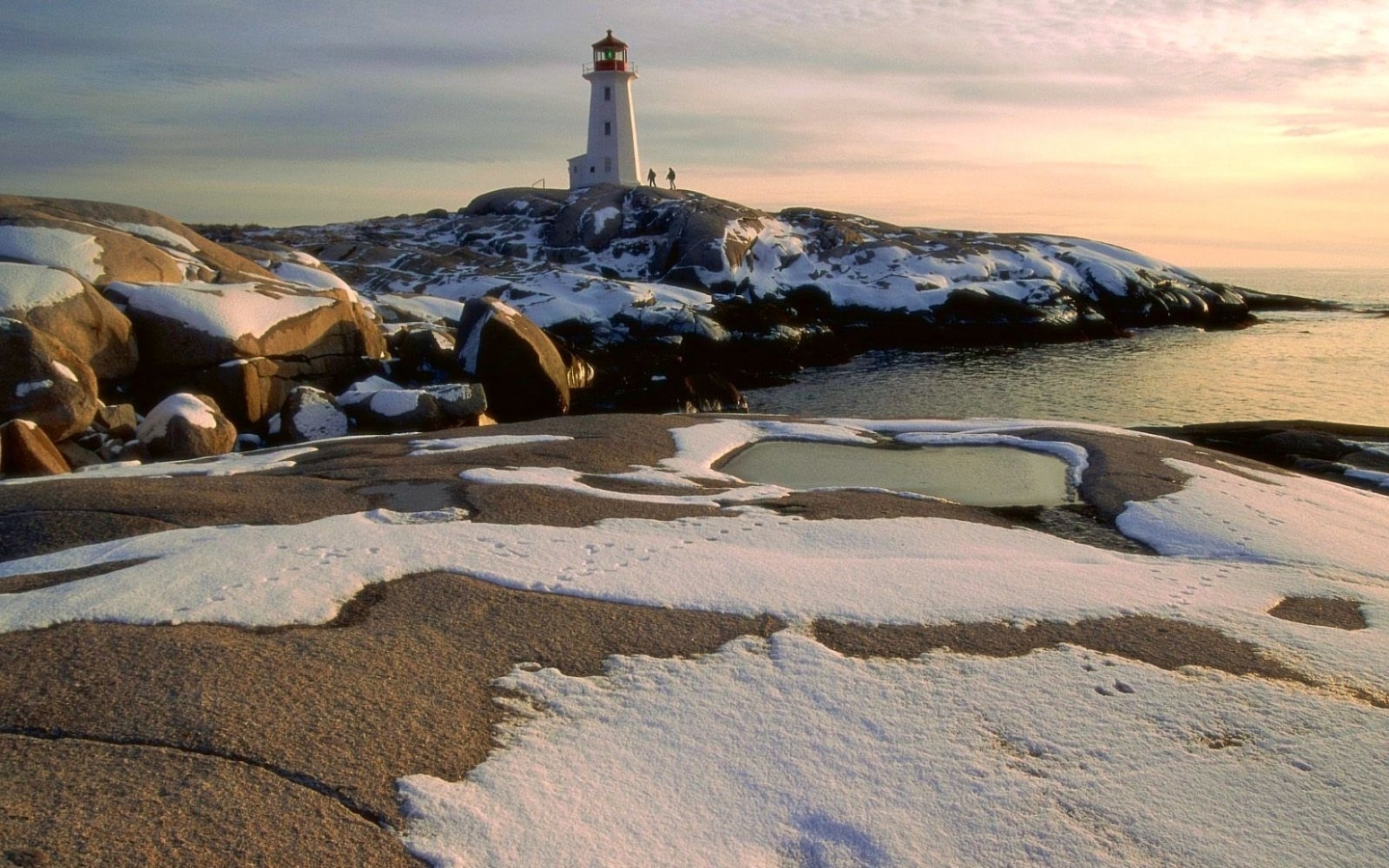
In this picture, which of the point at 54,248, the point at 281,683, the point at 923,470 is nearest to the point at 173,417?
the point at 54,248

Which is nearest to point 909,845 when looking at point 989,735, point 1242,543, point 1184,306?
point 989,735

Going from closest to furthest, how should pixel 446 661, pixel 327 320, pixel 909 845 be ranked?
pixel 909 845 → pixel 446 661 → pixel 327 320

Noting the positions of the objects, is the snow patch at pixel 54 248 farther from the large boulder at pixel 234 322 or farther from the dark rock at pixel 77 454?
the dark rock at pixel 77 454

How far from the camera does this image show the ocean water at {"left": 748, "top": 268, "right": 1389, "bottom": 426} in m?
29.5

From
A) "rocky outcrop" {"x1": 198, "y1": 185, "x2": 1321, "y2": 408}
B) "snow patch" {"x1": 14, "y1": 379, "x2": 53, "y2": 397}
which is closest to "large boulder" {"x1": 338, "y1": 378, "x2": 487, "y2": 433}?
"snow patch" {"x1": 14, "y1": 379, "x2": 53, "y2": 397}

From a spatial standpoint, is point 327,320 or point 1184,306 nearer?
point 327,320

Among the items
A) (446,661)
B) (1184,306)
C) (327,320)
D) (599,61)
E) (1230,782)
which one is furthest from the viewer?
(599,61)

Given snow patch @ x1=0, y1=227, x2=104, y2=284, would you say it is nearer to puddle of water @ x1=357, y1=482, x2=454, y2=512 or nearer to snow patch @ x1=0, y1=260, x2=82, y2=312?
snow patch @ x1=0, y1=260, x2=82, y2=312

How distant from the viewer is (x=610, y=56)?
227 feet

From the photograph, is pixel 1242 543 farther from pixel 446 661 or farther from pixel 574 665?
pixel 446 661

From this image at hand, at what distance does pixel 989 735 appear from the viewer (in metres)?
4.97

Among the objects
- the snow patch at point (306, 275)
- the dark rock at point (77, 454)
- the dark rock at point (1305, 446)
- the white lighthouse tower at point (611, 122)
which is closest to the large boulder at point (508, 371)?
the snow patch at point (306, 275)

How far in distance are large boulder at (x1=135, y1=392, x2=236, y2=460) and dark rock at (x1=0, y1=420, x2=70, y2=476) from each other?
Answer: 6.69 ft

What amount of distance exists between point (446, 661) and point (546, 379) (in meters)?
19.4
